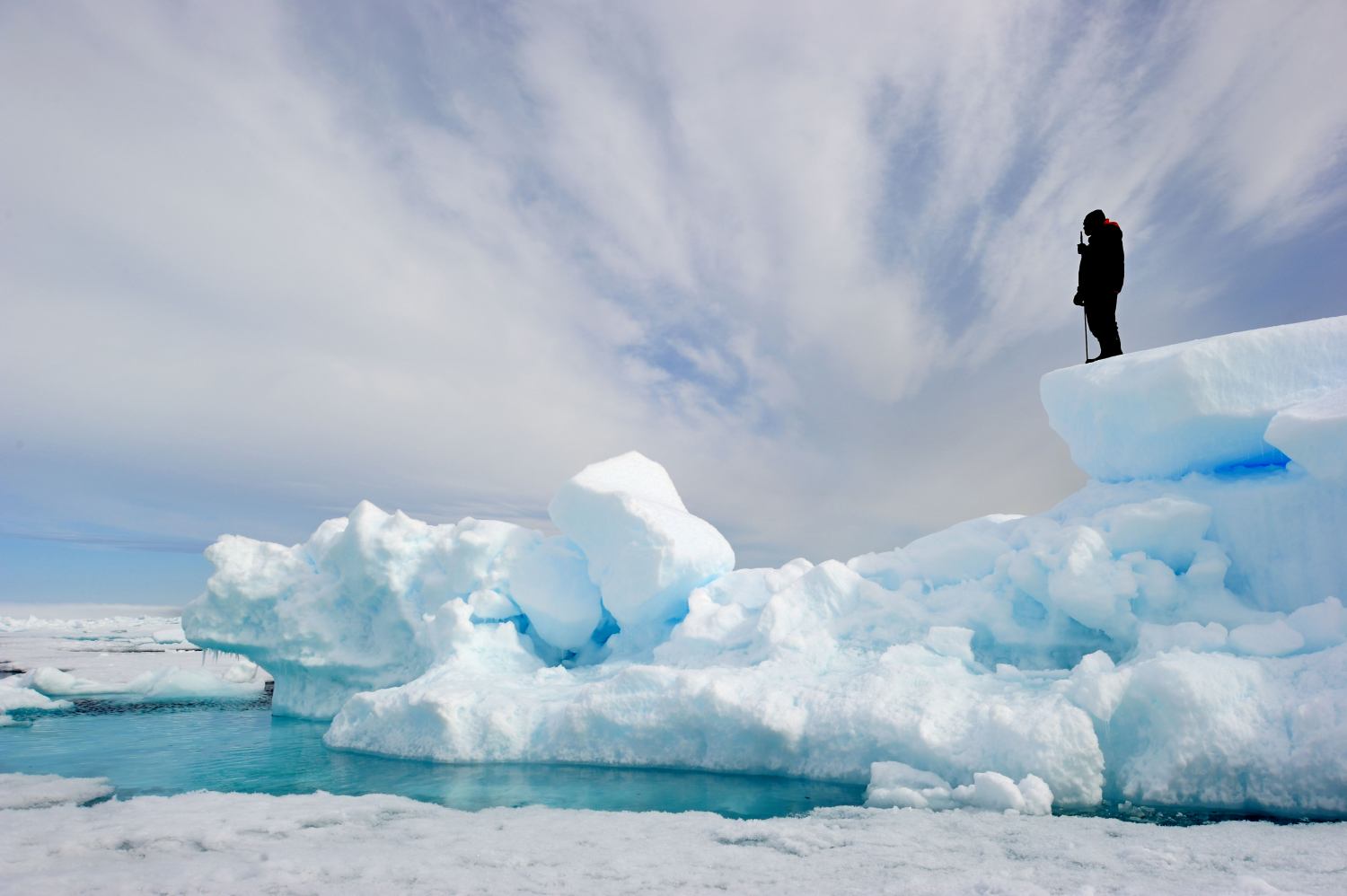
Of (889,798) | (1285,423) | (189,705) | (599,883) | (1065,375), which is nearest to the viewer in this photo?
(599,883)

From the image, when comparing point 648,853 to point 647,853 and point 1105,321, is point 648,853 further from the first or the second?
point 1105,321

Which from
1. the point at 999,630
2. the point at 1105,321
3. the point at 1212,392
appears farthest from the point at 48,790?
the point at 1105,321

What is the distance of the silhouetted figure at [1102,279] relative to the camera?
842 centimetres

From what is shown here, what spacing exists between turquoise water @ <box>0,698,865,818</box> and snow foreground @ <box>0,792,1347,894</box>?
703mm

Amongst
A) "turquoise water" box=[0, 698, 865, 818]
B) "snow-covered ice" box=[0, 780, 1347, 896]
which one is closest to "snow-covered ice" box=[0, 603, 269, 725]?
"turquoise water" box=[0, 698, 865, 818]

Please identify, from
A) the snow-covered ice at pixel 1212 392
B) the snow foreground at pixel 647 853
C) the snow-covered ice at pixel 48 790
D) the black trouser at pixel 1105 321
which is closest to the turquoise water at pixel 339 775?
the snow-covered ice at pixel 48 790

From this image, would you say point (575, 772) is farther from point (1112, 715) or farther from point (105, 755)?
point (105, 755)

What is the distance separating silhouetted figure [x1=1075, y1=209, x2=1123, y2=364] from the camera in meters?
8.42

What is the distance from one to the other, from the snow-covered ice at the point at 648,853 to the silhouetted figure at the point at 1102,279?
6.00m

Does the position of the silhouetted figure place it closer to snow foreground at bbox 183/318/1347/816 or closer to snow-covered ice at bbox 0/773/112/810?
snow foreground at bbox 183/318/1347/816

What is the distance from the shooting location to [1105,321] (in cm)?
869

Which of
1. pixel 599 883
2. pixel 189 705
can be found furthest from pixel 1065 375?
pixel 189 705

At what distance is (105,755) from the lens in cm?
843

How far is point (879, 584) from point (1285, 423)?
399cm
